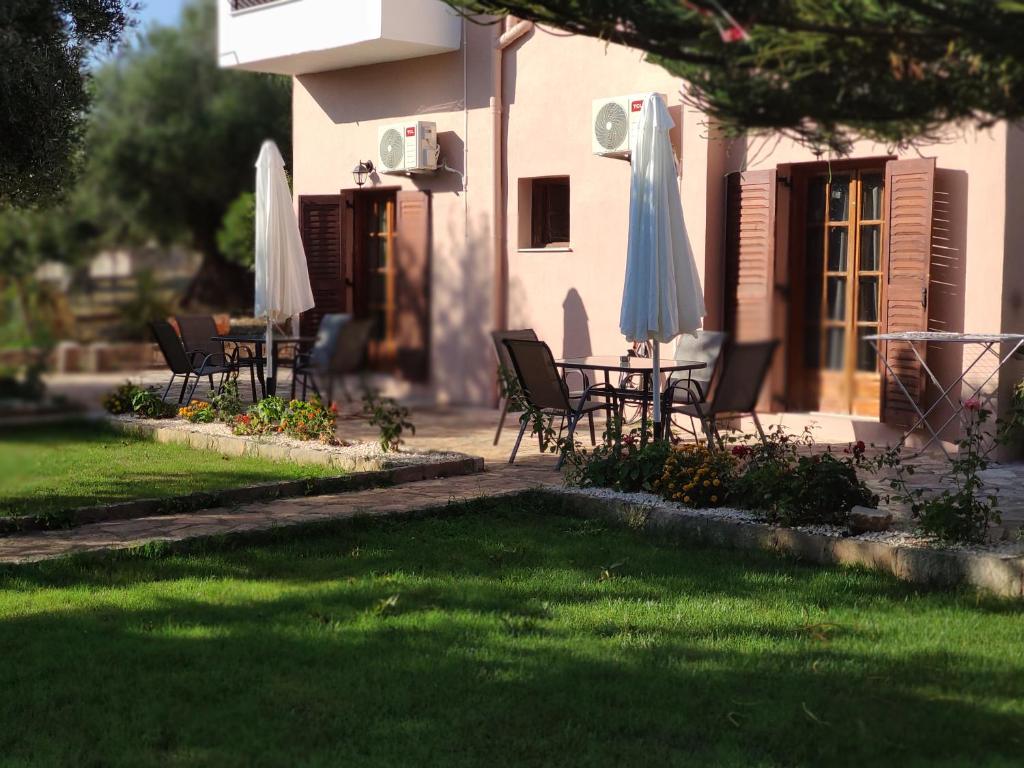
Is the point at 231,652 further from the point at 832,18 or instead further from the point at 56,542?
the point at 832,18

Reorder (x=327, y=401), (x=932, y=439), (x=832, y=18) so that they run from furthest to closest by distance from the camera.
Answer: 1. (x=932, y=439)
2. (x=832, y=18)
3. (x=327, y=401)

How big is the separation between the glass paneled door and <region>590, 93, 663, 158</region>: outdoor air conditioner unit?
27.8 feet

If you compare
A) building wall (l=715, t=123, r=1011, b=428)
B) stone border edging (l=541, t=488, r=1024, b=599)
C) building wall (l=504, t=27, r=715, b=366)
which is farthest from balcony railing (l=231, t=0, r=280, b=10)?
stone border edging (l=541, t=488, r=1024, b=599)

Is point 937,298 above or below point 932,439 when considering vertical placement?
above

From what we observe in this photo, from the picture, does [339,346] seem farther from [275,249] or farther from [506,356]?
[506,356]

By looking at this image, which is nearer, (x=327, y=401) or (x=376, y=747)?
(x=327, y=401)

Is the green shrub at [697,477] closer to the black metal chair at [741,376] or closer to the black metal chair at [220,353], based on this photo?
the black metal chair at [220,353]

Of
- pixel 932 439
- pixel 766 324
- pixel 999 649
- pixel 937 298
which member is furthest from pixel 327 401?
pixel 937 298

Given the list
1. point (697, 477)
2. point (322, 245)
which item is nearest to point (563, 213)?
point (697, 477)

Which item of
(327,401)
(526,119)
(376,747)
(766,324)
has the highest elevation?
(526,119)

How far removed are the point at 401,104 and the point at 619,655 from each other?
7.95m

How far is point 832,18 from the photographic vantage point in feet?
8.54

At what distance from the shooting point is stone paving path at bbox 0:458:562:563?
5.77 m

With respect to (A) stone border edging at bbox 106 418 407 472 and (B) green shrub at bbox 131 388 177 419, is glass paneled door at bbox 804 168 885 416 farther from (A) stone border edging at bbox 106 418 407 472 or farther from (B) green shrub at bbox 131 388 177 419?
(B) green shrub at bbox 131 388 177 419
